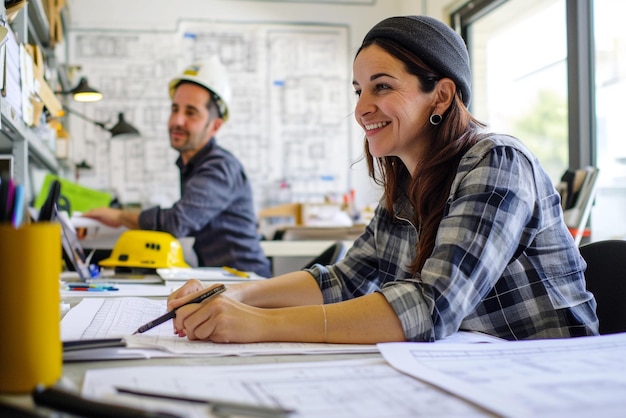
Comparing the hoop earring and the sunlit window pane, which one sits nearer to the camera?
the hoop earring

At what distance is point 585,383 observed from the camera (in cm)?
66

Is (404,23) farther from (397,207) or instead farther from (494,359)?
(494,359)

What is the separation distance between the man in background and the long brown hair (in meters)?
1.32

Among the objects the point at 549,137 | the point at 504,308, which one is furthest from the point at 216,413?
the point at 549,137

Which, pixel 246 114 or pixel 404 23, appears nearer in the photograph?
pixel 404 23

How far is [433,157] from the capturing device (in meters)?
1.21

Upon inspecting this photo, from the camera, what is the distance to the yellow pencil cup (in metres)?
0.58

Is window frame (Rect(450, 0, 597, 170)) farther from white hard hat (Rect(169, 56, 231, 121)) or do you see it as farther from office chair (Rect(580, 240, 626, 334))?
office chair (Rect(580, 240, 626, 334))

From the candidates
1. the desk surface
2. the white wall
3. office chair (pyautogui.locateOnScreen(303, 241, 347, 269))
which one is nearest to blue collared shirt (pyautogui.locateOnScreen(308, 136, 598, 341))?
office chair (pyautogui.locateOnScreen(303, 241, 347, 269))

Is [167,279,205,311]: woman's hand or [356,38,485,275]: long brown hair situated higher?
[356,38,485,275]: long brown hair

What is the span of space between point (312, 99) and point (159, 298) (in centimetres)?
368

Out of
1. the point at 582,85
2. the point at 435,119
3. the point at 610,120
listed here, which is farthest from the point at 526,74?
the point at 435,119

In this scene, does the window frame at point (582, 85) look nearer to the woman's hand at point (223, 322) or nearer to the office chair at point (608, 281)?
the office chair at point (608, 281)

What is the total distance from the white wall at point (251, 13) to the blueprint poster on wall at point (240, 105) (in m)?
0.06
